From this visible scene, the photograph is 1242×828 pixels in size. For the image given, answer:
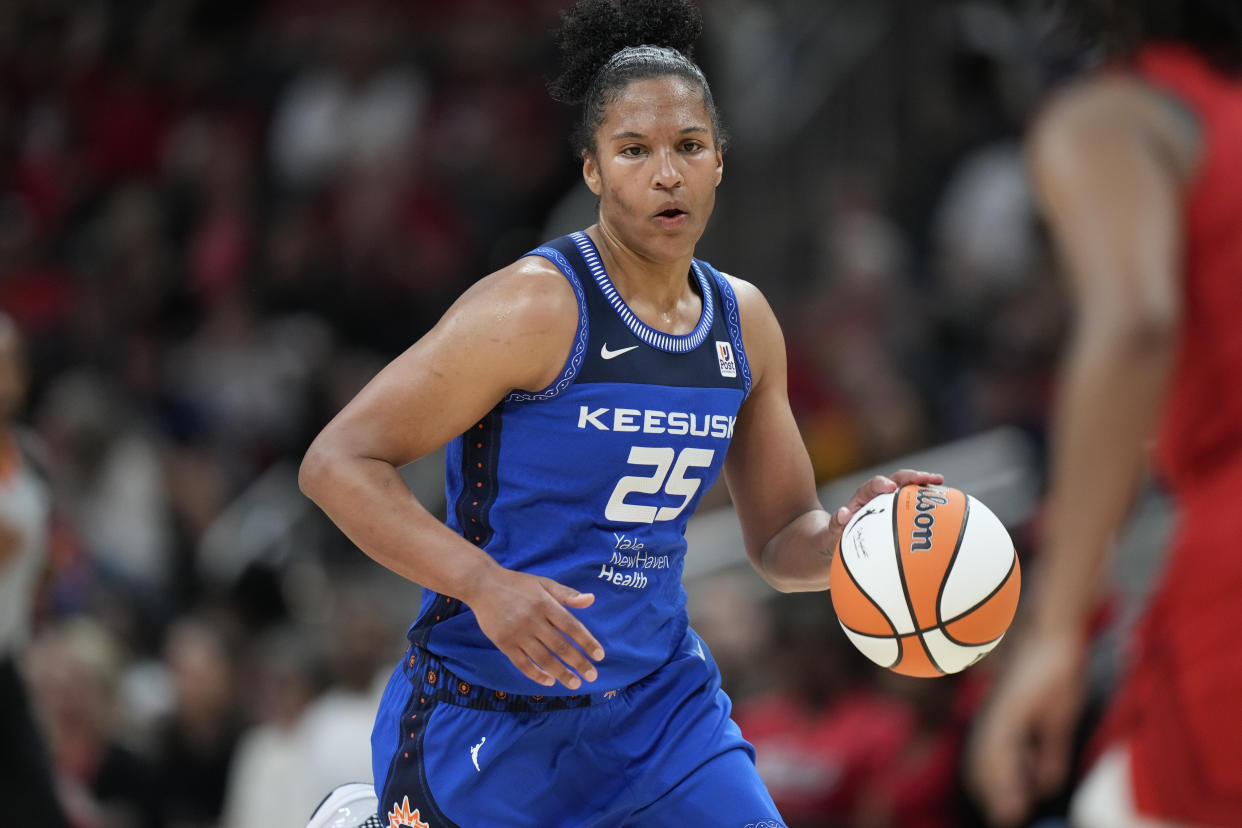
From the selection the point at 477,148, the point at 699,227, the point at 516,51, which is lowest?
the point at 699,227

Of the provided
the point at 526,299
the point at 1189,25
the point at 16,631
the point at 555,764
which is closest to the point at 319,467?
the point at 526,299

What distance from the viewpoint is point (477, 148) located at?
11.6 metres

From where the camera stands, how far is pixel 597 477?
3.56 meters

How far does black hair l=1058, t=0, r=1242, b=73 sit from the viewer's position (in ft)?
9.11

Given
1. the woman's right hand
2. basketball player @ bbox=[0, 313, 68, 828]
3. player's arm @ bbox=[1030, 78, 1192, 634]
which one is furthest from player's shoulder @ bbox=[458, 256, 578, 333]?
basketball player @ bbox=[0, 313, 68, 828]

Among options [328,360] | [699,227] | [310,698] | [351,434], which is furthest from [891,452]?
[351,434]

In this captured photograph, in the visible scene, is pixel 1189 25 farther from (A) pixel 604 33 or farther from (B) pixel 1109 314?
(A) pixel 604 33

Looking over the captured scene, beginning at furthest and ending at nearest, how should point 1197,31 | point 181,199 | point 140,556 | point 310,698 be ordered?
1. point 181,199
2. point 140,556
3. point 310,698
4. point 1197,31

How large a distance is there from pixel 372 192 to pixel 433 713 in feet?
27.5

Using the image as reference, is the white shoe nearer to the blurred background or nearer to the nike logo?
the nike logo

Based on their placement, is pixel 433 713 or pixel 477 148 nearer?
pixel 433 713

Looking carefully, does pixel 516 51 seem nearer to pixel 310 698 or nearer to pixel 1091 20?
pixel 310 698

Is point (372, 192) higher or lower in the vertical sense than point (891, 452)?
higher

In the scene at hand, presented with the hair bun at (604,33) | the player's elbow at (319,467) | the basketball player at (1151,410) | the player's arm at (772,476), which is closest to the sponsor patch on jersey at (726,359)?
the player's arm at (772,476)
